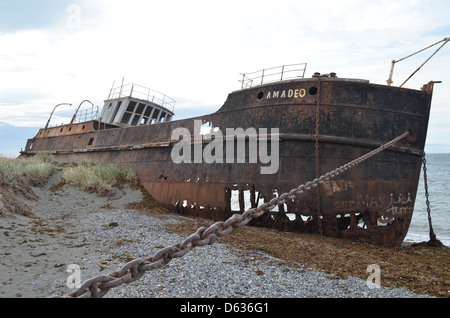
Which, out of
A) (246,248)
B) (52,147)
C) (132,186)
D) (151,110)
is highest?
(151,110)

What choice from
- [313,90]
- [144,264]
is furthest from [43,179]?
[144,264]

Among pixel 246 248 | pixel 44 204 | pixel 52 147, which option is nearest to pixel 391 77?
pixel 246 248

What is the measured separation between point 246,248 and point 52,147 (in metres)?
15.8

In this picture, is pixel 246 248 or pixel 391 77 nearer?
pixel 246 248

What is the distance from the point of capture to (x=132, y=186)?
943 cm

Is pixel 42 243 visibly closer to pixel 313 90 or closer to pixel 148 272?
pixel 148 272

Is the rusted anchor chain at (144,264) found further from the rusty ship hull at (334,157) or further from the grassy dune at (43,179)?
the grassy dune at (43,179)

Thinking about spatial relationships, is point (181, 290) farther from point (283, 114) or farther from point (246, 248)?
point (283, 114)

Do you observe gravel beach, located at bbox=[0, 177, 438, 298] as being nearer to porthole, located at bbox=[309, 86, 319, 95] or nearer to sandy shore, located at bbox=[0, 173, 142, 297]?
sandy shore, located at bbox=[0, 173, 142, 297]

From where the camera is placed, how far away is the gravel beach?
2.81 meters

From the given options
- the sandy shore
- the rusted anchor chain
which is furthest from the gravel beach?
the rusted anchor chain

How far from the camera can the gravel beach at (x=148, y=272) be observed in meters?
2.81

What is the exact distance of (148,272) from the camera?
320cm
